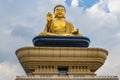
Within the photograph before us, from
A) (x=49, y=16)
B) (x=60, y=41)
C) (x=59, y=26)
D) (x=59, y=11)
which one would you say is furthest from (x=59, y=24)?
(x=60, y=41)

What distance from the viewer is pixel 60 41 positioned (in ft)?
132

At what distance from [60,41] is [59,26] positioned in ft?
8.12

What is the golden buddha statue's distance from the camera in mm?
41500

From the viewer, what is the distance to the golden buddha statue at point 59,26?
4150cm

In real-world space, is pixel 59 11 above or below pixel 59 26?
above

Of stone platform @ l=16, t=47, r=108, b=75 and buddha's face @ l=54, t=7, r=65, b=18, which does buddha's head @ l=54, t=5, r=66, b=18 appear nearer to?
buddha's face @ l=54, t=7, r=65, b=18

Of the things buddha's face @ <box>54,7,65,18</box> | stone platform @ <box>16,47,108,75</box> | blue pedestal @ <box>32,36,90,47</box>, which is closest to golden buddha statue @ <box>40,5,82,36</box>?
buddha's face @ <box>54,7,65,18</box>

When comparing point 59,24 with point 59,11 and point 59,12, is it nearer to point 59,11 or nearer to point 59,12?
point 59,12

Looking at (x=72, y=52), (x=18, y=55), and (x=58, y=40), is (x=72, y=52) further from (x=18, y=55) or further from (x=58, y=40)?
(x=18, y=55)

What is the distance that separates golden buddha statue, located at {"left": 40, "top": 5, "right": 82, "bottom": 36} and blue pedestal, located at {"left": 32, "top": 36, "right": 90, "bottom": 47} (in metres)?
0.81

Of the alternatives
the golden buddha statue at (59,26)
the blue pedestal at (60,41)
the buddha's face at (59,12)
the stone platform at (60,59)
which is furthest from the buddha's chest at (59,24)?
the stone platform at (60,59)

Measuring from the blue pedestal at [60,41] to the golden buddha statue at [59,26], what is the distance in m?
0.81

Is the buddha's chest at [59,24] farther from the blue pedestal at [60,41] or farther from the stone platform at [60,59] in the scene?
the stone platform at [60,59]

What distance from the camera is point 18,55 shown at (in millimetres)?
40031
